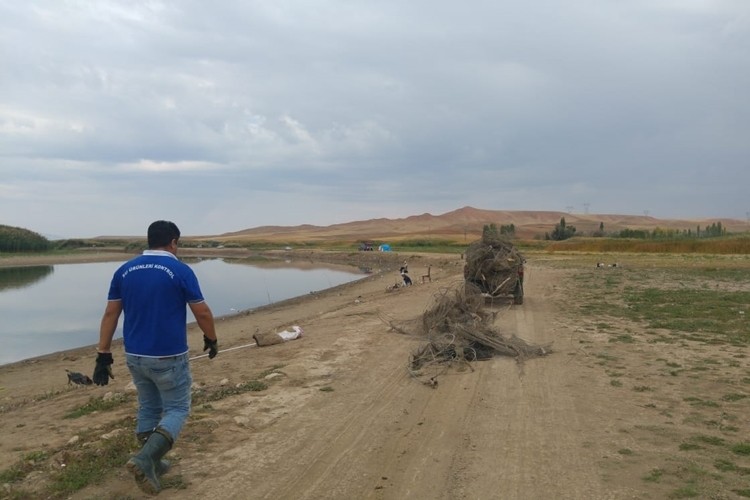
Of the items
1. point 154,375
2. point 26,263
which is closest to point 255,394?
point 154,375

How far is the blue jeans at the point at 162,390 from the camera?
4.33m

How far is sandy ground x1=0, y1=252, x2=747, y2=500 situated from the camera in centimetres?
446

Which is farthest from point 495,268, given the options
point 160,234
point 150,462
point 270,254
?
point 270,254

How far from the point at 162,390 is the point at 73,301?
30.7 m

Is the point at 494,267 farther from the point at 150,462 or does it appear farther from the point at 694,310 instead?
the point at 150,462

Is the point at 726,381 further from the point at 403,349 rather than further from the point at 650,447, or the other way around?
the point at 403,349

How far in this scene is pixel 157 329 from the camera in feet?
14.1

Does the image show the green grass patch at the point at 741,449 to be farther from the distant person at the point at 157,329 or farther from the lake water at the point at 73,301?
the lake water at the point at 73,301

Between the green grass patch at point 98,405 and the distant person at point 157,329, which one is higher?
the distant person at point 157,329

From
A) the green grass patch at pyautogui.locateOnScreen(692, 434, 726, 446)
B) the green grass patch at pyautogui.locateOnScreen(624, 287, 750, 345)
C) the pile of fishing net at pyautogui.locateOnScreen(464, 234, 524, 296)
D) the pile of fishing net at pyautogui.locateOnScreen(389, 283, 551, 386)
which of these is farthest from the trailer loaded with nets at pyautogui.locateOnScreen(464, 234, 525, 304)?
the green grass patch at pyautogui.locateOnScreen(692, 434, 726, 446)

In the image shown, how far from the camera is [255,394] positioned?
281 inches

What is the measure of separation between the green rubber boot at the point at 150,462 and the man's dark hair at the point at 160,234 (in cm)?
147

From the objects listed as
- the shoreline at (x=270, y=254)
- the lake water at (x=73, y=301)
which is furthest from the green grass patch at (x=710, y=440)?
the shoreline at (x=270, y=254)

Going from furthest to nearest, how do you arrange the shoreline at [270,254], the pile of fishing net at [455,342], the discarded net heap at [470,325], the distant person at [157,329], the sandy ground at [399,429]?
the shoreline at [270,254]
the discarded net heap at [470,325]
the pile of fishing net at [455,342]
the sandy ground at [399,429]
the distant person at [157,329]
